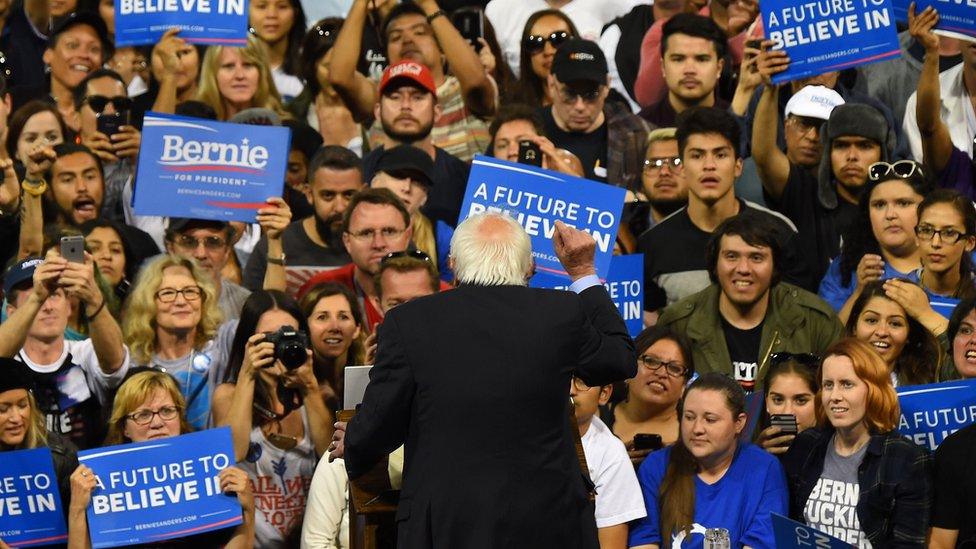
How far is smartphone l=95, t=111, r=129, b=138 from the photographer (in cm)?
981

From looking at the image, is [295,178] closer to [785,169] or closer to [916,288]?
[785,169]

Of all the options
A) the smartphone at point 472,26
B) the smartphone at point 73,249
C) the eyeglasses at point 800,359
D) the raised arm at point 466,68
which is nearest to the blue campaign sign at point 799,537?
the eyeglasses at point 800,359

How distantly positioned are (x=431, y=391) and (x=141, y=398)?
2415 mm

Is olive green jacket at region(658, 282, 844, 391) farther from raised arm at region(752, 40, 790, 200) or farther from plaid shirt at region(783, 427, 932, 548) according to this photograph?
plaid shirt at region(783, 427, 932, 548)

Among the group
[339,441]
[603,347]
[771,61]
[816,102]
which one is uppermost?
[771,61]

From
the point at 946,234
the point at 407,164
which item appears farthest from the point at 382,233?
the point at 946,234

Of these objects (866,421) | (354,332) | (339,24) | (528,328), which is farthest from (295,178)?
(528,328)

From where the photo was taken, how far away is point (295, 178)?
10023 mm

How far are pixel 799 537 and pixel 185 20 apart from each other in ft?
16.4

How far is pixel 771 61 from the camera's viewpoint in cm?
878

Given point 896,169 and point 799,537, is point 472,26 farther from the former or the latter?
point 799,537

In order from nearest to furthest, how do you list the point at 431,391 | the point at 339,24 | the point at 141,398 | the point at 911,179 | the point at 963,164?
the point at 431,391
the point at 141,398
the point at 911,179
the point at 963,164
the point at 339,24

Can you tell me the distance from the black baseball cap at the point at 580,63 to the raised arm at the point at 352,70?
1198 millimetres

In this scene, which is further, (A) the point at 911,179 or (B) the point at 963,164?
(B) the point at 963,164
